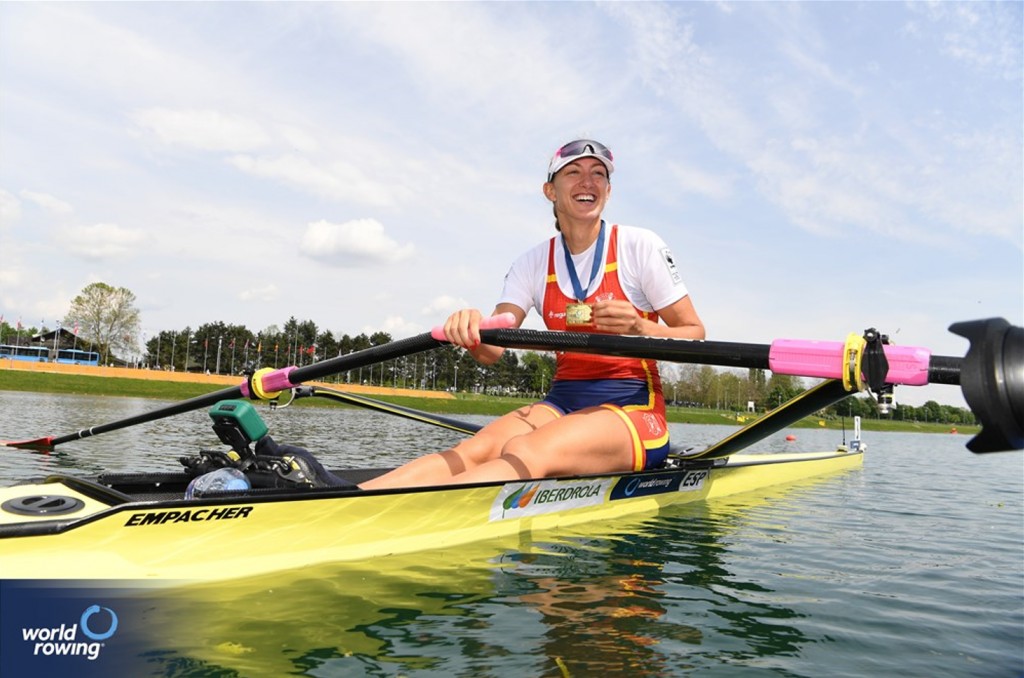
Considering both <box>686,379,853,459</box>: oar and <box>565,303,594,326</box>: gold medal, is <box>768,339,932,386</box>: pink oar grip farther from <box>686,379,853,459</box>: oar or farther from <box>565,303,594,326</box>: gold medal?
<box>565,303,594,326</box>: gold medal

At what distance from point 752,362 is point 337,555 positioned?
2742 millimetres

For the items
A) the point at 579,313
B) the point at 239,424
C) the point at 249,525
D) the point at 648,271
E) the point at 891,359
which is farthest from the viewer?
the point at 648,271

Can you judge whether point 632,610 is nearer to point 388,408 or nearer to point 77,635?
point 77,635

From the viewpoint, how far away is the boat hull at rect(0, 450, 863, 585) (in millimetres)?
3107

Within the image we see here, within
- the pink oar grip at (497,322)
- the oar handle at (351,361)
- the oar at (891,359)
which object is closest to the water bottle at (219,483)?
the oar handle at (351,361)

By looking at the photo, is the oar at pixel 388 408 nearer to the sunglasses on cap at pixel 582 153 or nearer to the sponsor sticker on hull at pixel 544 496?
the sponsor sticker on hull at pixel 544 496

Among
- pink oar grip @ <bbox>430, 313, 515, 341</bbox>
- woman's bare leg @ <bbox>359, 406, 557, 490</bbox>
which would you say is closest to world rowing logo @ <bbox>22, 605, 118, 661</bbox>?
woman's bare leg @ <bbox>359, 406, 557, 490</bbox>

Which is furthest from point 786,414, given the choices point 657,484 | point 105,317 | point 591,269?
point 105,317

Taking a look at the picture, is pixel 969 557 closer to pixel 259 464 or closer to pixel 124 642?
pixel 259 464

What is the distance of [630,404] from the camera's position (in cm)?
530

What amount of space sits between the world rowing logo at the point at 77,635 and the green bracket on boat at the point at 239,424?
80.0 inches

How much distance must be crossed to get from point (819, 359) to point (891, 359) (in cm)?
33

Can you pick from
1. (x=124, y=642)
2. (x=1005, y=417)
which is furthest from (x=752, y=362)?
(x=124, y=642)

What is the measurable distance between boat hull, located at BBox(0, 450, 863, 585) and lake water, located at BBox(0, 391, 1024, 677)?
0.40ft
